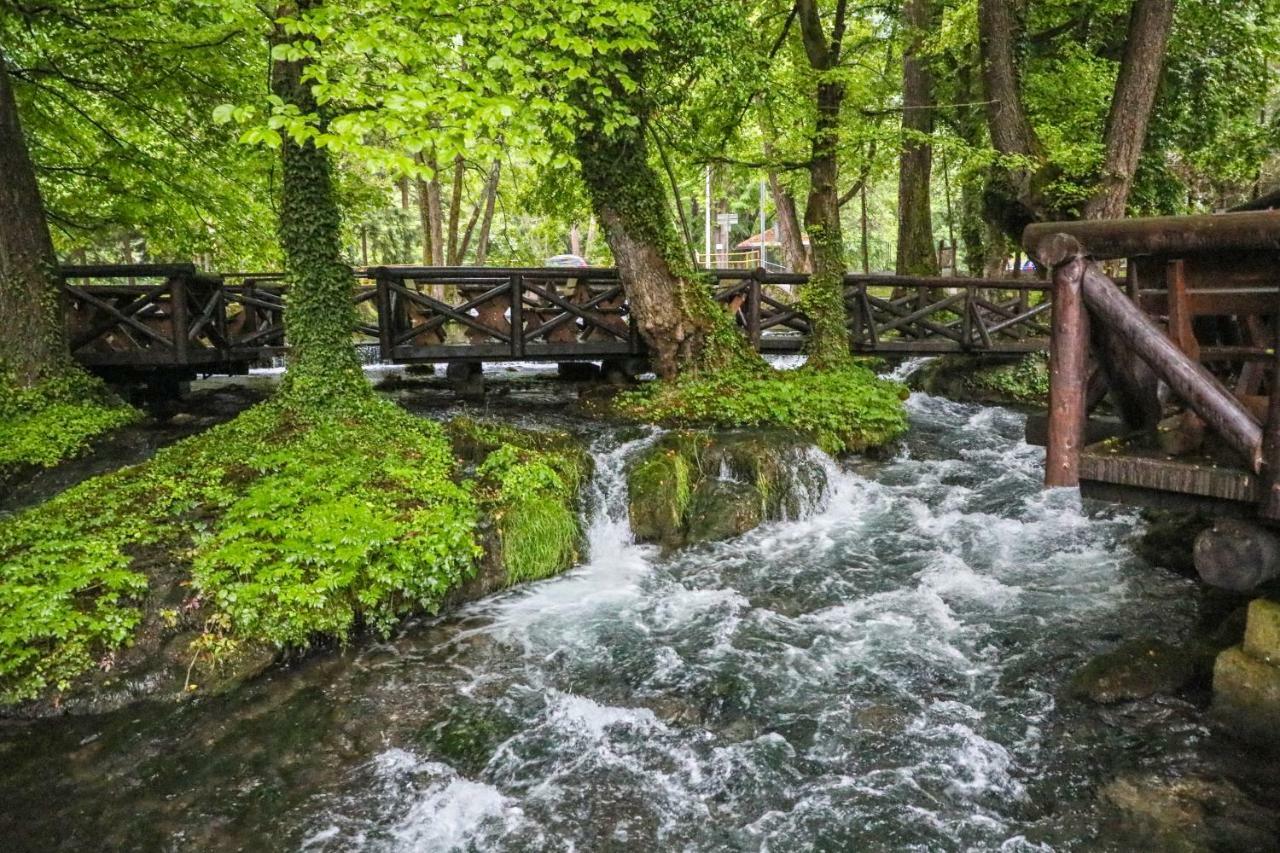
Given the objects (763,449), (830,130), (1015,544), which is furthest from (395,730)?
(830,130)

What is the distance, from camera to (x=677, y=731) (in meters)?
5.04

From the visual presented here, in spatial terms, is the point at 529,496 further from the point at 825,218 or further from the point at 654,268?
the point at 825,218

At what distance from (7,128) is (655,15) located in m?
8.60

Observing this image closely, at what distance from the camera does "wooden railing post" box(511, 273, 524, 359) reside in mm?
12227

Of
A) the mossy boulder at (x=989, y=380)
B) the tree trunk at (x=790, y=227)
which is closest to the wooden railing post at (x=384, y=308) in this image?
the mossy boulder at (x=989, y=380)

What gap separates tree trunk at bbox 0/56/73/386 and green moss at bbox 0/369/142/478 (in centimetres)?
27

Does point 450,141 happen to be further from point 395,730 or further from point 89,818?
point 89,818

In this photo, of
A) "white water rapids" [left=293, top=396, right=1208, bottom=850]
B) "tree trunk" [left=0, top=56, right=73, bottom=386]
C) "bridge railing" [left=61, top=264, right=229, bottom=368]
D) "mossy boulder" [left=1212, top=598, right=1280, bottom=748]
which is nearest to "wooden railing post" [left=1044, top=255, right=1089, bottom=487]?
"mossy boulder" [left=1212, top=598, right=1280, bottom=748]

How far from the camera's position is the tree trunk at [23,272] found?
10125mm

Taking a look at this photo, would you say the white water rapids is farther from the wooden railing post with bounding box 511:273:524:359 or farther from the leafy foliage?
the wooden railing post with bounding box 511:273:524:359

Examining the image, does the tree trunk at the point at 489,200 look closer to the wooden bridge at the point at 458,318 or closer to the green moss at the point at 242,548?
the wooden bridge at the point at 458,318

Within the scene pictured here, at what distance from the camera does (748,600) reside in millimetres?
6941

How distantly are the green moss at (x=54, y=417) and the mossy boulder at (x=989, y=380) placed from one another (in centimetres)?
1432

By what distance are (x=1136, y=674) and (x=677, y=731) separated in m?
3.09
